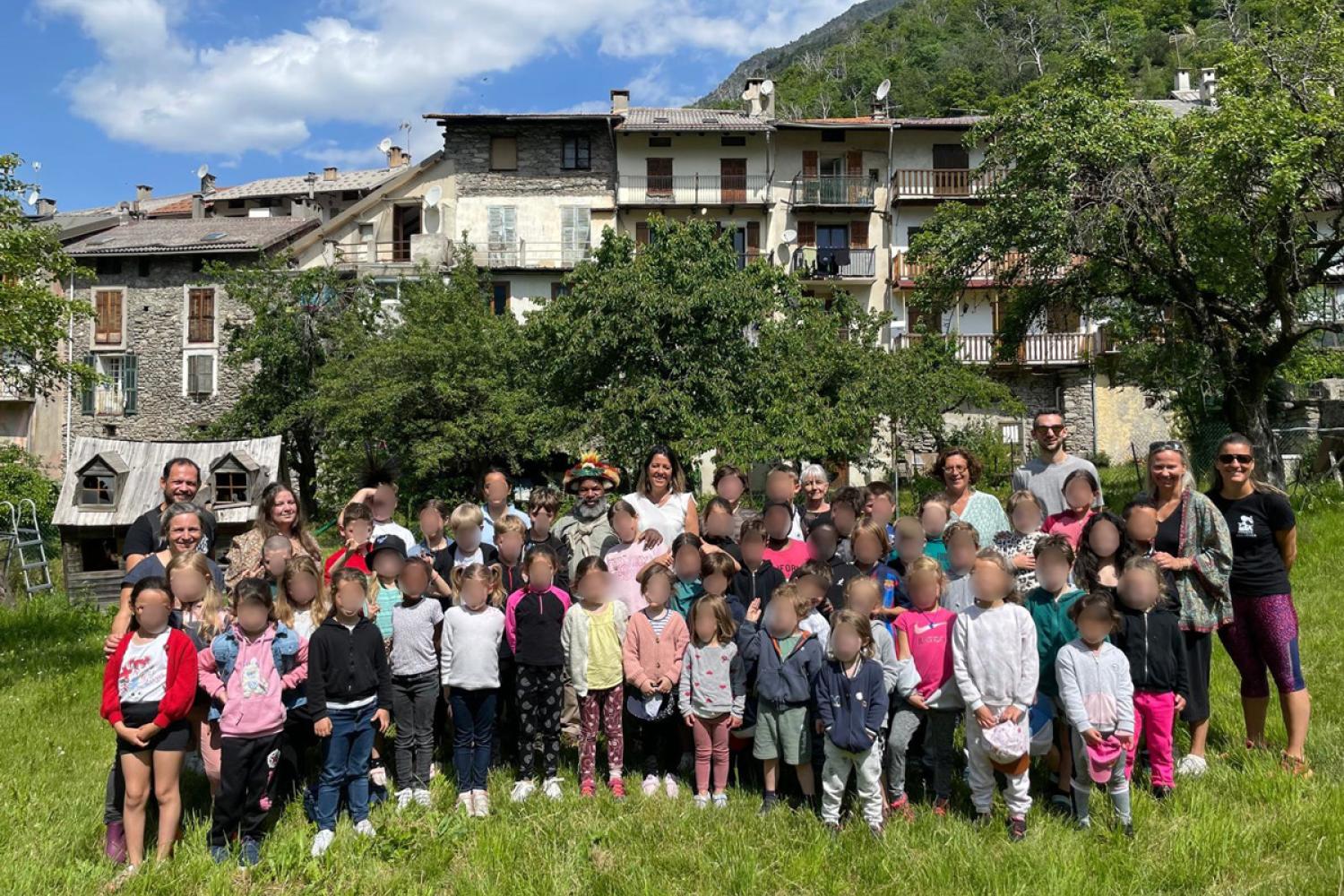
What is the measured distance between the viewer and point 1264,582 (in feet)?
15.7

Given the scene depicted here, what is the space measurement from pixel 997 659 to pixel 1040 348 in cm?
2806

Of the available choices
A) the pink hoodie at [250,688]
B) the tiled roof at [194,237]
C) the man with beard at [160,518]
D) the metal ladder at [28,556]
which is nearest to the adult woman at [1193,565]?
the pink hoodie at [250,688]

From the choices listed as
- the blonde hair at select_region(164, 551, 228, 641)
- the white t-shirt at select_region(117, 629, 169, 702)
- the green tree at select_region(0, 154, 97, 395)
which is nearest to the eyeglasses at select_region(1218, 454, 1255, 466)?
the blonde hair at select_region(164, 551, 228, 641)

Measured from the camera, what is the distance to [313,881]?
400 cm

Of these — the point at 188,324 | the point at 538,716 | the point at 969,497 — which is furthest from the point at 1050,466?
the point at 188,324

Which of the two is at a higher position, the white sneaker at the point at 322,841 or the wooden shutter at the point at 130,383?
the wooden shutter at the point at 130,383

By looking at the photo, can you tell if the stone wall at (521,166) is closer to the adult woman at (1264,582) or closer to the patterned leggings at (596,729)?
the patterned leggings at (596,729)

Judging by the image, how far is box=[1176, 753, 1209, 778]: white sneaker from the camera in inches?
186

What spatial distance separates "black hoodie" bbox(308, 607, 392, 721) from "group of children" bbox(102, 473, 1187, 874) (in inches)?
0.4

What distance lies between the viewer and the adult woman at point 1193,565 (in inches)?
184

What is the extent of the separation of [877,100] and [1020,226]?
21914 mm

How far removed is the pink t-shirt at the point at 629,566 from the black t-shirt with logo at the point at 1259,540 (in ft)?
11.0

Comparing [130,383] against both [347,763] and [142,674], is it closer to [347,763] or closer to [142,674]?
[142,674]

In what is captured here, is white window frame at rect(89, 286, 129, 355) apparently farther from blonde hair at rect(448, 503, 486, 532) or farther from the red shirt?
blonde hair at rect(448, 503, 486, 532)
